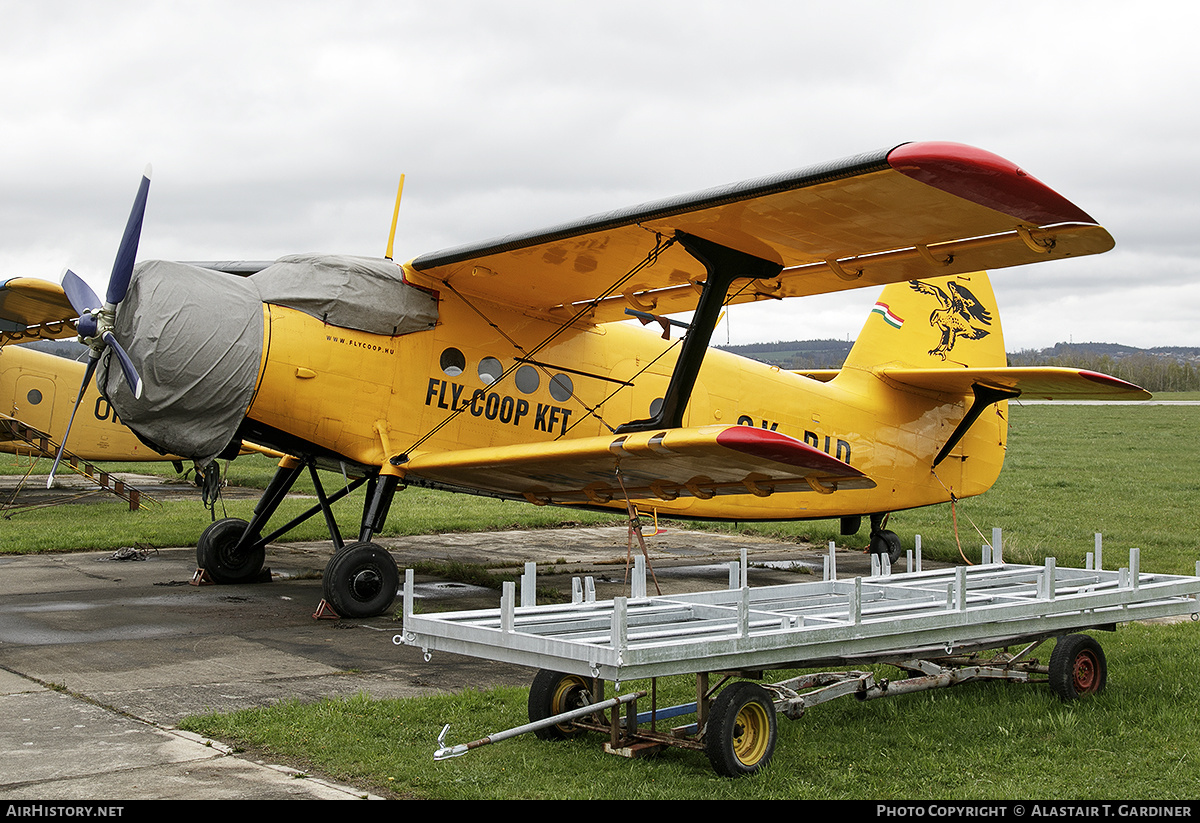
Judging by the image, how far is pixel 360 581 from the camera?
31.1 feet

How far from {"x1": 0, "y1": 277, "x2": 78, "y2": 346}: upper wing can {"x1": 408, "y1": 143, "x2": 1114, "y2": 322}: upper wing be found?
703 centimetres

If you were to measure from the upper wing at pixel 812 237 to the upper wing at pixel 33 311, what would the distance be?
703 cm

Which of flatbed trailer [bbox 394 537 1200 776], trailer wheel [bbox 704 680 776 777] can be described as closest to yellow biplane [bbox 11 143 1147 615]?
flatbed trailer [bbox 394 537 1200 776]

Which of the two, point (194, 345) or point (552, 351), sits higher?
point (552, 351)

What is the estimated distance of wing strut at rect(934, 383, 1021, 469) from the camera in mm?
12500

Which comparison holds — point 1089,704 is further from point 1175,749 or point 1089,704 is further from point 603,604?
point 603,604

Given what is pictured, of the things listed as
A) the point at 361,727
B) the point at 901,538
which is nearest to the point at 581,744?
the point at 361,727

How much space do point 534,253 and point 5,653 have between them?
17.6 ft

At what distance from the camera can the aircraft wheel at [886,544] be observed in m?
14.1

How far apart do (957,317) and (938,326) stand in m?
0.28

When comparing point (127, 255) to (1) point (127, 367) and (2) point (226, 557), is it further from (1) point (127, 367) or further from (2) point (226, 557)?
(2) point (226, 557)

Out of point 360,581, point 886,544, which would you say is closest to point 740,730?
point 360,581

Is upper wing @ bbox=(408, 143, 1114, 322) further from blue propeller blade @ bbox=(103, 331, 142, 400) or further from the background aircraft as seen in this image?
the background aircraft

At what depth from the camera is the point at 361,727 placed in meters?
5.71
